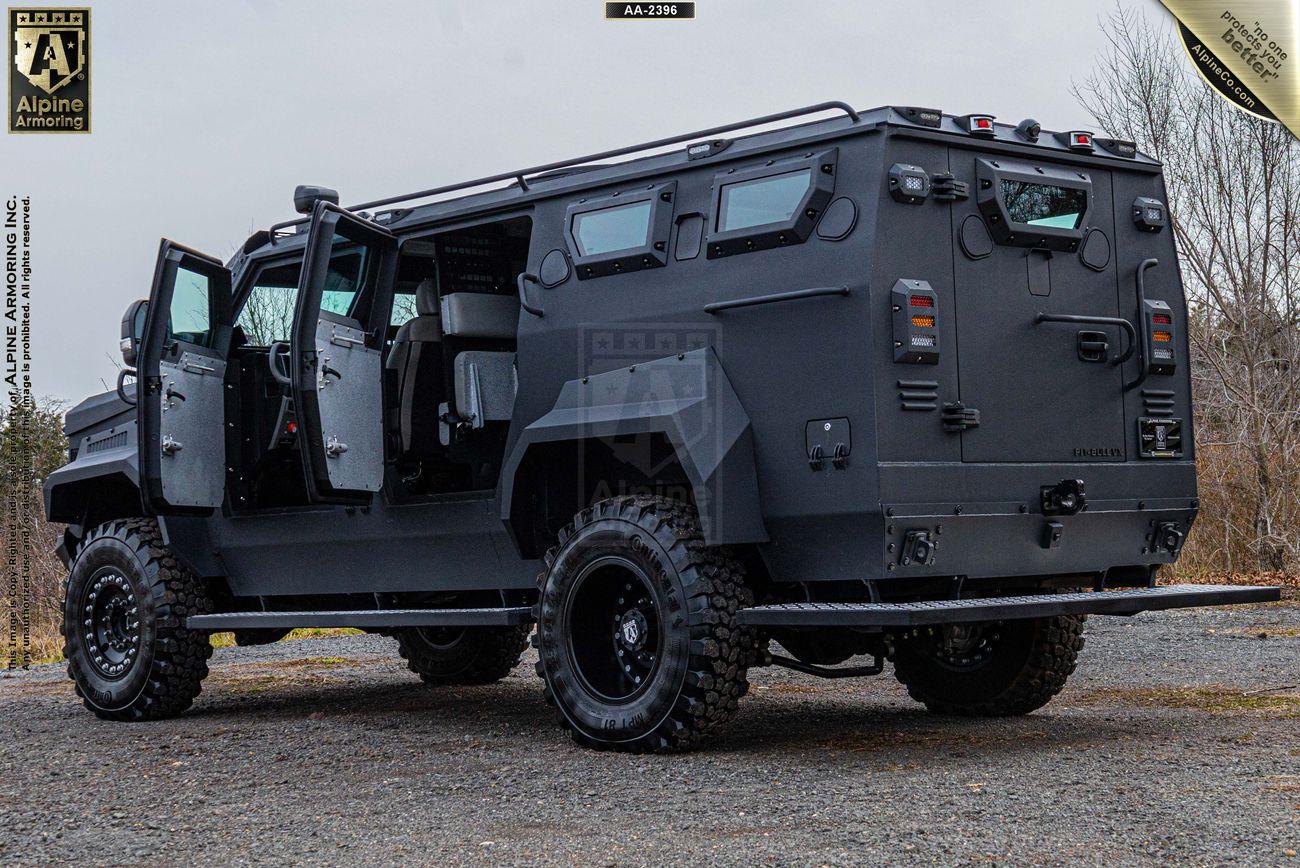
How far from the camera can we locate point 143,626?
8.59m

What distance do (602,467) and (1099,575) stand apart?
2263 mm

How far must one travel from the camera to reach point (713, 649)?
600 cm

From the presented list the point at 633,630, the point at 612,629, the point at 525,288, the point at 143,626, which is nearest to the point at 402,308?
the point at 525,288

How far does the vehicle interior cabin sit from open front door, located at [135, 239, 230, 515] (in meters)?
0.43

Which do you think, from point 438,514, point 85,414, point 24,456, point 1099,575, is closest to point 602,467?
point 438,514

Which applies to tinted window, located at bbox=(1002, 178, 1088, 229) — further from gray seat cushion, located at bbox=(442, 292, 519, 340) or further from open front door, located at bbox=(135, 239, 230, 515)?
open front door, located at bbox=(135, 239, 230, 515)

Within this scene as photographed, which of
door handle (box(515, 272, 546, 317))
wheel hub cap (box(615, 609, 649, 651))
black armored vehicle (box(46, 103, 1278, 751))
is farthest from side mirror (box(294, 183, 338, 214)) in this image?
wheel hub cap (box(615, 609, 649, 651))

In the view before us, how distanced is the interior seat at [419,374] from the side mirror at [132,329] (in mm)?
1615

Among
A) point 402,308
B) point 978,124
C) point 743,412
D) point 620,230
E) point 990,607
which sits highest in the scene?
point 978,124

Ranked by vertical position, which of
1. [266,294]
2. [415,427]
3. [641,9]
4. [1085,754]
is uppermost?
[641,9]

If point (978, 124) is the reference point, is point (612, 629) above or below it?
below

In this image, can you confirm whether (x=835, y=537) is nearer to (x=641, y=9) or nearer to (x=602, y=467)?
(x=602, y=467)

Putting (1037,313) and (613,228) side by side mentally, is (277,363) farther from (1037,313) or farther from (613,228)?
(1037,313)

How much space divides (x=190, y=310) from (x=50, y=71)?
2.65 metres
